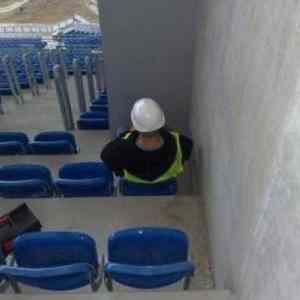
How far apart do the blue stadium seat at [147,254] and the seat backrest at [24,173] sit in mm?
1384

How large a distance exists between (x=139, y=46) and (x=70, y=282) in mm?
3147

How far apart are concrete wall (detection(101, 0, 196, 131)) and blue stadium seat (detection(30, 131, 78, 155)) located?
862 mm

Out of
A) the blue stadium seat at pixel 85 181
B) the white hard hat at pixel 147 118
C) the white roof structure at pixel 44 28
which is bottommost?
the white roof structure at pixel 44 28

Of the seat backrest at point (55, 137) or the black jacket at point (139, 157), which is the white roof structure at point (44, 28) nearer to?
the seat backrest at point (55, 137)

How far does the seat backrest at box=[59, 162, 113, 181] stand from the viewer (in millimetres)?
3062

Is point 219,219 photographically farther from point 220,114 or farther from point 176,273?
point 220,114

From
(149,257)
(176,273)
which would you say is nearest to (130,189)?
(149,257)

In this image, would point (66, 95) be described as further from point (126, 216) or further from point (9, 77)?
point (126, 216)

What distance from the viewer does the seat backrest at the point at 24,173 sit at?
304 cm

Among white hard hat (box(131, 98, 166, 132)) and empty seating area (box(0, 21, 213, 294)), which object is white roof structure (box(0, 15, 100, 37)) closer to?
empty seating area (box(0, 21, 213, 294))

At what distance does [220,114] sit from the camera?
2.18 meters

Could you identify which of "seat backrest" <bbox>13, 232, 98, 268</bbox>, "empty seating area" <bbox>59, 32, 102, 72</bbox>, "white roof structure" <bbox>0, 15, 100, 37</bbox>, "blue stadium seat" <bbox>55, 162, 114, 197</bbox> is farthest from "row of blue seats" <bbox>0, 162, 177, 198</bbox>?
"white roof structure" <bbox>0, 15, 100, 37</bbox>

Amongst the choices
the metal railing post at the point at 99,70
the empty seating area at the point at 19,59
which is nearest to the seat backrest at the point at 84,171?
the metal railing post at the point at 99,70

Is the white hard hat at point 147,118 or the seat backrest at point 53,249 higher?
the white hard hat at point 147,118
